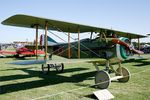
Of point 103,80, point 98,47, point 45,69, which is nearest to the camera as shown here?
point 103,80

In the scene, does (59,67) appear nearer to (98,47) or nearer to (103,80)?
(98,47)

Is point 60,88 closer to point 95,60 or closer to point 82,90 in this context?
point 82,90

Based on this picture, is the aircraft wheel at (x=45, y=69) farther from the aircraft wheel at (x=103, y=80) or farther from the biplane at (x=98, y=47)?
the aircraft wheel at (x=103, y=80)

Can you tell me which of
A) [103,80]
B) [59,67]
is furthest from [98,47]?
[59,67]

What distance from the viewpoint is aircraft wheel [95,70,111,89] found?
26.3 feet

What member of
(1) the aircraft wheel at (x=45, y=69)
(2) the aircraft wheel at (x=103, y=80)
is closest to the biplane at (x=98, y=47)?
(2) the aircraft wheel at (x=103, y=80)

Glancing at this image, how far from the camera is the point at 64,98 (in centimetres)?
660

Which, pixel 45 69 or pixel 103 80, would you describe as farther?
pixel 45 69

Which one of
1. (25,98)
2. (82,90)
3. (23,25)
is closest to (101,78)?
(82,90)

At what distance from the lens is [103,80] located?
8.27 metres

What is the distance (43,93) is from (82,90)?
1.40 m

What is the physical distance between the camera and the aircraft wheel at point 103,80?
8.03m

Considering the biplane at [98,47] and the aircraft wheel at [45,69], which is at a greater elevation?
the biplane at [98,47]

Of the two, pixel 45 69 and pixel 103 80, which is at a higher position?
pixel 45 69
